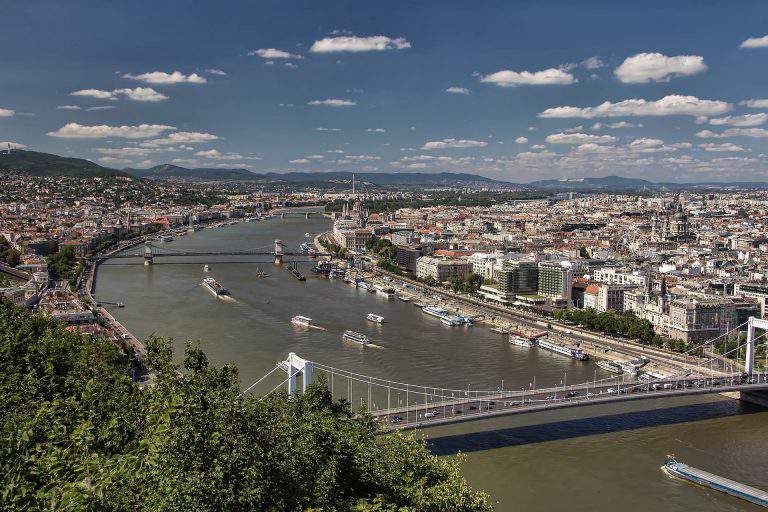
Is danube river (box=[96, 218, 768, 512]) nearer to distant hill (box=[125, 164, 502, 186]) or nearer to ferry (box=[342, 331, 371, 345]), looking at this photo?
ferry (box=[342, 331, 371, 345])

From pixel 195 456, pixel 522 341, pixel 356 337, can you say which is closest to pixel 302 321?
pixel 356 337

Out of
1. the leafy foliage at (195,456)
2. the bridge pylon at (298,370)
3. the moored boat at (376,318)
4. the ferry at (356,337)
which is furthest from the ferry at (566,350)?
the leafy foliage at (195,456)

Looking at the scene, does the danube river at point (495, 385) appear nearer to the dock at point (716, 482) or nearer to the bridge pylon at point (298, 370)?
the dock at point (716, 482)

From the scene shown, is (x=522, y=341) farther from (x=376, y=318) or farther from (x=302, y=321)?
(x=302, y=321)

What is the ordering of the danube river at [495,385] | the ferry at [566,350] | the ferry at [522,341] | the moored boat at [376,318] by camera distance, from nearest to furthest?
the danube river at [495,385] → the ferry at [566,350] → the ferry at [522,341] → the moored boat at [376,318]

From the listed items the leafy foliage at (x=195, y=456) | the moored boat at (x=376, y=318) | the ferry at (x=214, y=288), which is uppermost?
the leafy foliage at (x=195, y=456)

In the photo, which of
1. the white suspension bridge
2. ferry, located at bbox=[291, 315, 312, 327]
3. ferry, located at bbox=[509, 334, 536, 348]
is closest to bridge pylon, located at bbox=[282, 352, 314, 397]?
the white suspension bridge

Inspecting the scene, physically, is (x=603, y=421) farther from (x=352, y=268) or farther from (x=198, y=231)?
(x=198, y=231)
